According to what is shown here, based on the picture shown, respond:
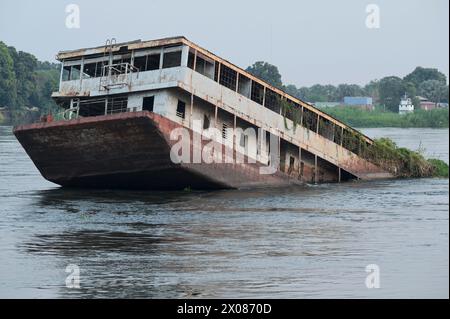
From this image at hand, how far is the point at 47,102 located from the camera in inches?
3821

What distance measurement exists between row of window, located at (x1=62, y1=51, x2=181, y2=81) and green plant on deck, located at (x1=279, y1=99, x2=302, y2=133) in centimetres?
469

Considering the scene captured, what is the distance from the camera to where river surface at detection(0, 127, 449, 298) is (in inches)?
611

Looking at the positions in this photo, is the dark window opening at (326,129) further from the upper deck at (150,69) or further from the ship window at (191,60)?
the ship window at (191,60)

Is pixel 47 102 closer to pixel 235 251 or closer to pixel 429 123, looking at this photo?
pixel 429 123

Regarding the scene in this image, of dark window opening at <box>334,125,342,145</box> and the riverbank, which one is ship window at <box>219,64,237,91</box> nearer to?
dark window opening at <box>334,125,342,145</box>

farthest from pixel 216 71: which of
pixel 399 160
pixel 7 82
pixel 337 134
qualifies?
pixel 7 82

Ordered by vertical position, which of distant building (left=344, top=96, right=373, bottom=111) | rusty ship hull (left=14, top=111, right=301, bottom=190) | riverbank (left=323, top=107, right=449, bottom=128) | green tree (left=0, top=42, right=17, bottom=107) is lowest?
rusty ship hull (left=14, top=111, right=301, bottom=190)

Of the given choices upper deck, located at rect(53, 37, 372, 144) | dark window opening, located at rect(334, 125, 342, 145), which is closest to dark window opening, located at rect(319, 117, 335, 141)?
dark window opening, located at rect(334, 125, 342, 145)

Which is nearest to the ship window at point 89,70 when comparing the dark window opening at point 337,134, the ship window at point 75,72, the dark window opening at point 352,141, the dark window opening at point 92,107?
the ship window at point 75,72

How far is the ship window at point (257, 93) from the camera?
1244 inches

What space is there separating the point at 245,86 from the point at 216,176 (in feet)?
10.7

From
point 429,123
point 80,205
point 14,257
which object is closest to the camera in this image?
point 14,257

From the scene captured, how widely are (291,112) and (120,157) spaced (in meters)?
6.97
